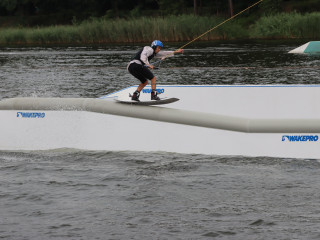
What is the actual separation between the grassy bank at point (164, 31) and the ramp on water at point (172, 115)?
1255 inches

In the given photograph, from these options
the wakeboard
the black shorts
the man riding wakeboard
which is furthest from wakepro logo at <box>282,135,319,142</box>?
the black shorts

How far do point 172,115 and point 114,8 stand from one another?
6765 cm

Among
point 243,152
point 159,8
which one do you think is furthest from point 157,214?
point 159,8

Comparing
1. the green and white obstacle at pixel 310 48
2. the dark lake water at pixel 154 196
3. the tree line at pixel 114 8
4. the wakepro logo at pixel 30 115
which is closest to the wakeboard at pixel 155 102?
the dark lake water at pixel 154 196

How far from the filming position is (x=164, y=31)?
1745 inches

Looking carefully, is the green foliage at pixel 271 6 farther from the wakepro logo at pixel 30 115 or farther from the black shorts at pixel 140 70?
the wakepro logo at pixel 30 115

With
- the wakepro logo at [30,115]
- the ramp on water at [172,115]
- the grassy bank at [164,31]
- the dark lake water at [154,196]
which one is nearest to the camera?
the dark lake water at [154,196]

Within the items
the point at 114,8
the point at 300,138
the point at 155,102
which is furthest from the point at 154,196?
the point at 114,8

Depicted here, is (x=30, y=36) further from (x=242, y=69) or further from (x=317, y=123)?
(x=317, y=123)

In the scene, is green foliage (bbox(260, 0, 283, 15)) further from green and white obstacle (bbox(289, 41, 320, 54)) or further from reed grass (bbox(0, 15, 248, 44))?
green and white obstacle (bbox(289, 41, 320, 54))

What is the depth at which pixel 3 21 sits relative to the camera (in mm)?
82938

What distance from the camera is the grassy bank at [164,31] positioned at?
146 feet

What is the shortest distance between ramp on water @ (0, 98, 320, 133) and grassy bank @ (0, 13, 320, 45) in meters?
31.9

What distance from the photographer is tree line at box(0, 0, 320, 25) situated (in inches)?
2640
